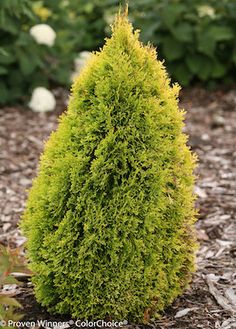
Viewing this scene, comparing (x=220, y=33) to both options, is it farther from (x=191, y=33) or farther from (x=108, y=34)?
(x=108, y=34)

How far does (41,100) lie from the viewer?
689 centimetres

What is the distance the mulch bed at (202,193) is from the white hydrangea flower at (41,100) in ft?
0.26

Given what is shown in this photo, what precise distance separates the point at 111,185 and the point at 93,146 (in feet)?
0.61

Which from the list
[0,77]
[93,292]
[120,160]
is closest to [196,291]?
[93,292]

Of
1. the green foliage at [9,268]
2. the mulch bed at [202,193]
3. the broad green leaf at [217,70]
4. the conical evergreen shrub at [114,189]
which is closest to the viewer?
the green foliage at [9,268]

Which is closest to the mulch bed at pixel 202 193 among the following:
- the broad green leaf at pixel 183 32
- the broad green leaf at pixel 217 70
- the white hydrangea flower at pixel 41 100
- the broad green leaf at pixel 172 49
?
the white hydrangea flower at pixel 41 100

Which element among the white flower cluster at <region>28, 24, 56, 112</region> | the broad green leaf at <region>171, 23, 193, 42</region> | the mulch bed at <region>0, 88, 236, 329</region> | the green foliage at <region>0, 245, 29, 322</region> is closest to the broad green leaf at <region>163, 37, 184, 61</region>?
the broad green leaf at <region>171, 23, 193, 42</region>

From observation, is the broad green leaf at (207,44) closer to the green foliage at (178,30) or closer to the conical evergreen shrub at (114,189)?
the green foliage at (178,30)

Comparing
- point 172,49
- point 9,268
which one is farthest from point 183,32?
point 9,268

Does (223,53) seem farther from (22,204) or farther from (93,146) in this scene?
(93,146)

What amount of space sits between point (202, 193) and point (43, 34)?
8.35ft

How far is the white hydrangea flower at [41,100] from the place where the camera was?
689 centimetres

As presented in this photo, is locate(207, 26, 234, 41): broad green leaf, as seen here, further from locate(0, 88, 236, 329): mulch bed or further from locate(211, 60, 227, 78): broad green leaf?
locate(0, 88, 236, 329): mulch bed

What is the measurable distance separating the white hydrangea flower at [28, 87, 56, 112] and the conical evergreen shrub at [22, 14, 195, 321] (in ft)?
12.6
